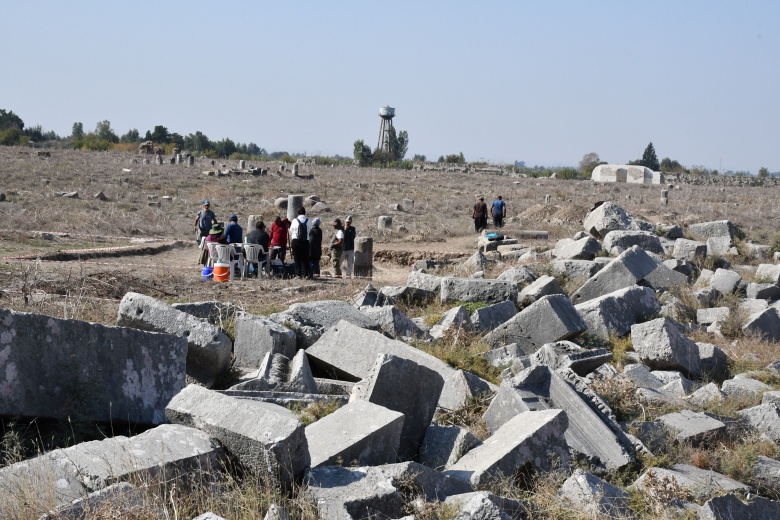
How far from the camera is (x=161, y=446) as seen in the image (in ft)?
15.0

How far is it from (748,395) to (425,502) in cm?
553

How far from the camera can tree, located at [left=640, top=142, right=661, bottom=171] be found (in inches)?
3492

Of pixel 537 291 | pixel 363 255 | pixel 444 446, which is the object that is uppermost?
pixel 537 291

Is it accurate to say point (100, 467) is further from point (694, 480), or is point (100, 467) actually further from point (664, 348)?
point (664, 348)

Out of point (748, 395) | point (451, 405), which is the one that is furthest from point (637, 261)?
point (451, 405)

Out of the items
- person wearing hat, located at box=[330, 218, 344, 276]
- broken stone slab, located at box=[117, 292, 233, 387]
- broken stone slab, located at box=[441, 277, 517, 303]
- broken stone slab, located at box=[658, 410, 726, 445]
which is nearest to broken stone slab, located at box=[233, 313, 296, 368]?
broken stone slab, located at box=[117, 292, 233, 387]

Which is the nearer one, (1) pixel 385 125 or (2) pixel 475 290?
(2) pixel 475 290

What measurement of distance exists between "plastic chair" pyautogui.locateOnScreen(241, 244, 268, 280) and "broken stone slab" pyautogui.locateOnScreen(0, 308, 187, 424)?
9.66 m

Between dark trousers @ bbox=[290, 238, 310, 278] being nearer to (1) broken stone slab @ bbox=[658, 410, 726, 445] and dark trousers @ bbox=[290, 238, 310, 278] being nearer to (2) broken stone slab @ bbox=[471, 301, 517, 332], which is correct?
(2) broken stone slab @ bbox=[471, 301, 517, 332]

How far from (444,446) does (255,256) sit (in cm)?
1052

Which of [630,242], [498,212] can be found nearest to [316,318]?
[630,242]

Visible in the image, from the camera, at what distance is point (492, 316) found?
1027cm

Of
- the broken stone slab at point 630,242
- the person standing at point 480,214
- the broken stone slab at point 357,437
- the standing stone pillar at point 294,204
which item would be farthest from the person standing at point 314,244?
the broken stone slab at point 357,437

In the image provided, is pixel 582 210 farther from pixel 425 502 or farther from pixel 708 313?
pixel 425 502
